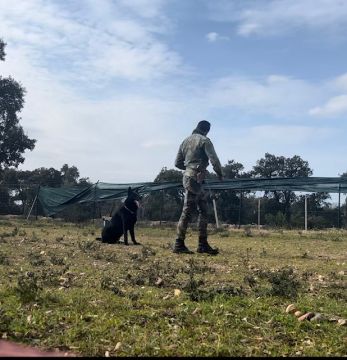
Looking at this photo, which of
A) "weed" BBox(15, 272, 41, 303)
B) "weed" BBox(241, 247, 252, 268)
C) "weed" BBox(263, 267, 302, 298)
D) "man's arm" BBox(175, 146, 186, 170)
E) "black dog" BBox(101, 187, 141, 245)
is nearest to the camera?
"weed" BBox(15, 272, 41, 303)

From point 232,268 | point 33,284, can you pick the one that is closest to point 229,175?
point 232,268

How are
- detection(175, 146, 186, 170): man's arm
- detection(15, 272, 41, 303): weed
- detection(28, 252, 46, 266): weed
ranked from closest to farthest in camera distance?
detection(15, 272, 41, 303): weed → detection(28, 252, 46, 266): weed → detection(175, 146, 186, 170): man's arm

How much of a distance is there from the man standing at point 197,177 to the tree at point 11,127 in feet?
86.9

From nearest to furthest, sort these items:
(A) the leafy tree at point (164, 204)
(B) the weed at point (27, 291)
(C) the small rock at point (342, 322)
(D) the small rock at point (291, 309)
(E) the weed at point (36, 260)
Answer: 1. (C) the small rock at point (342, 322)
2. (D) the small rock at point (291, 309)
3. (B) the weed at point (27, 291)
4. (E) the weed at point (36, 260)
5. (A) the leafy tree at point (164, 204)

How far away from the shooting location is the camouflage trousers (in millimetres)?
8289

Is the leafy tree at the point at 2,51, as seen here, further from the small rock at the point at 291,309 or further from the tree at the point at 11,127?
the small rock at the point at 291,309

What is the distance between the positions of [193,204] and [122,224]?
2.44 metres

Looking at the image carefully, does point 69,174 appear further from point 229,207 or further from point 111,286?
point 111,286

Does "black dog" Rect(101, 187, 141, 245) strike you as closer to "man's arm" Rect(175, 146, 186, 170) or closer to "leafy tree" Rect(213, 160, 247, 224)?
"man's arm" Rect(175, 146, 186, 170)

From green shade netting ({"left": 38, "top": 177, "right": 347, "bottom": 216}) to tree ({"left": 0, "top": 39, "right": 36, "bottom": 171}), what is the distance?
442 inches

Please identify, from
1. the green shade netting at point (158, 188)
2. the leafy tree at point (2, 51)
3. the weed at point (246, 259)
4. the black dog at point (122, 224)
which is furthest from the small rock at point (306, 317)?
the leafy tree at point (2, 51)

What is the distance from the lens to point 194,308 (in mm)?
3842

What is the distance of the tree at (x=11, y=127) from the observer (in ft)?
108

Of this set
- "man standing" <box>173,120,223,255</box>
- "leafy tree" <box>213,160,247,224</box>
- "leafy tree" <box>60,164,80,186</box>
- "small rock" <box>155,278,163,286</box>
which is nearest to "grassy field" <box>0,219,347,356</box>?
"small rock" <box>155,278,163,286</box>
